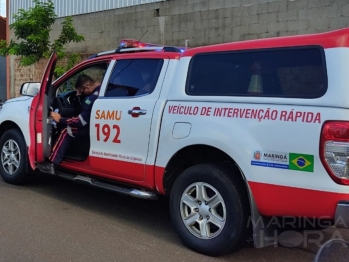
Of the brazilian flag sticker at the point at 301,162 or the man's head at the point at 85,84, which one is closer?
the brazilian flag sticker at the point at 301,162

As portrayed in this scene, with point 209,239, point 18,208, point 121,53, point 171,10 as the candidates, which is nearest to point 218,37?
point 171,10

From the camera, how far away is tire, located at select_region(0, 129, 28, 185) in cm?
640

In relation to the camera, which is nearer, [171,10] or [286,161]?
[286,161]

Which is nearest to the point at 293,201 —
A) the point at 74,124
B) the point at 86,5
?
the point at 74,124

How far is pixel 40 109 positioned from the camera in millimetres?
5895

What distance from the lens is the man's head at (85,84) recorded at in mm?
6061

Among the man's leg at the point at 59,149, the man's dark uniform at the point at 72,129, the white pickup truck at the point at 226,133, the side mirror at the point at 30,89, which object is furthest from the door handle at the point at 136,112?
the side mirror at the point at 30,89

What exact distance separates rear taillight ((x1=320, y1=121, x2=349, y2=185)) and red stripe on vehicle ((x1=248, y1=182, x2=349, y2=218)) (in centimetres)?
16

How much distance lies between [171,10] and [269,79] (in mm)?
8446

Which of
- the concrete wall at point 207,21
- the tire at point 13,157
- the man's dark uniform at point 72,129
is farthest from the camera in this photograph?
the concrete wall at point 207,21

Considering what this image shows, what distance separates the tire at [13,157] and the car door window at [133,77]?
1.85 meters

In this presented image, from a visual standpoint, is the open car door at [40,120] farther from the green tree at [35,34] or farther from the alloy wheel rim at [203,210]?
the green tree at [35,34]

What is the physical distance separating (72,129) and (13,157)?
4.51 feet

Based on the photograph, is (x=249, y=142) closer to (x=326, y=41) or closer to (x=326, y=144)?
(x=326, y=144)
